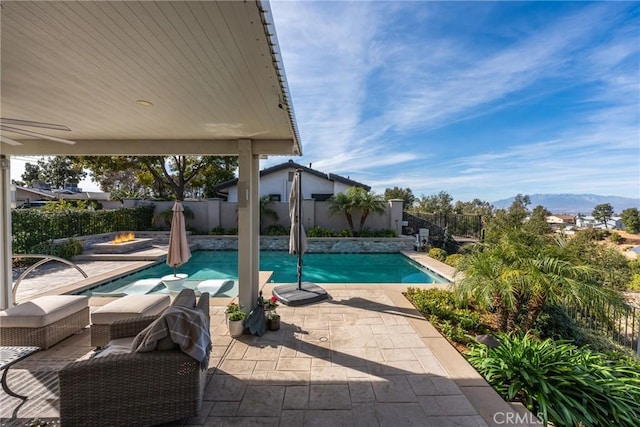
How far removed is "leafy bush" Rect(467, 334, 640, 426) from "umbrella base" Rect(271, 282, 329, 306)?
3011 millimetres

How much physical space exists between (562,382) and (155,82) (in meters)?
4.85

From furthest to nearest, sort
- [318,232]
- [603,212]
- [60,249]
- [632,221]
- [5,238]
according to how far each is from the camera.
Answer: [603,212] < [632,221] < [318,232] < [60,249] < [5,238]

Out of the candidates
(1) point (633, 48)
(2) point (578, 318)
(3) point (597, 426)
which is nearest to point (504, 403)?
(3) point (597, 426)

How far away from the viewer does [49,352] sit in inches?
144

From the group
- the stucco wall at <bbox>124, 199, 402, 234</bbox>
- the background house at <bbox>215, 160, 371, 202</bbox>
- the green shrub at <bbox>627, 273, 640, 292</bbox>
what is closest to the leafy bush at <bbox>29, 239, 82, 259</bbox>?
the stucco wall at <bbox>124, 199, 402, 234</bbox>

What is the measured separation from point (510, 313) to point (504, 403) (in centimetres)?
203

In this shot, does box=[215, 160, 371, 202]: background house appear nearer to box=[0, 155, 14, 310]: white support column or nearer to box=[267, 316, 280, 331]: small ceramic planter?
box=[0, 155, 14, 310]: white support column

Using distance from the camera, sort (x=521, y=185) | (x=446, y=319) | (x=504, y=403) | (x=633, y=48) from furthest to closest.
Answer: (x=521, y=185)
(x=633, y=48)
(x=446, y=319)
(x=504, y=403)

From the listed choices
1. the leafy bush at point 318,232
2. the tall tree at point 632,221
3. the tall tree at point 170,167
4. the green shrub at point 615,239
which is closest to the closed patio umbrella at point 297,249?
the leafy bush at point 318,232

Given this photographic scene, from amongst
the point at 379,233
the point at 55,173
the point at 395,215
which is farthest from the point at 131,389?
the point at 55,173

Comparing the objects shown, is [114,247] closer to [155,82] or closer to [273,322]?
[273,322]

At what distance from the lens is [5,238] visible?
5.05 m

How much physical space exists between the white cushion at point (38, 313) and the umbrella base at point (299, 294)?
10.7 feet

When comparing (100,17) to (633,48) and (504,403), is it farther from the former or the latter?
(633,48)
